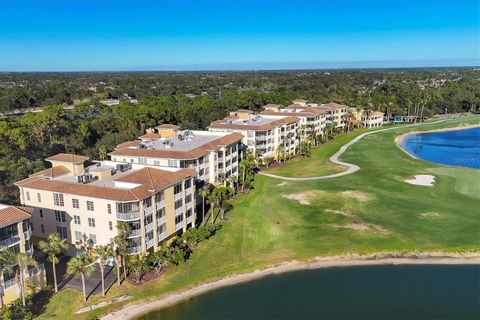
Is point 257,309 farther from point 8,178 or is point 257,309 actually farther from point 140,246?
point 8,178

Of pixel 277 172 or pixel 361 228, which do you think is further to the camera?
pixel 277 172

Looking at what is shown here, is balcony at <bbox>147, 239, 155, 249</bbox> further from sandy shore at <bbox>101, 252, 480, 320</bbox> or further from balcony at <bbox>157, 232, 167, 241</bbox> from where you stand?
sandy shore at <bbox>101, 252, 480, 320</bbox>

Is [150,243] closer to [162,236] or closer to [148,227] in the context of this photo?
[148,227]

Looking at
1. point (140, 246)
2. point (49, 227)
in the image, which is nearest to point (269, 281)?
point (140, 246)

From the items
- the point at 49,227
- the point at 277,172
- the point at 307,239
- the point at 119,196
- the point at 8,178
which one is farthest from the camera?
the point at 277,172

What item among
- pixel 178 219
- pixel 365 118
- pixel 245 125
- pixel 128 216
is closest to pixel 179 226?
pixel 178 219

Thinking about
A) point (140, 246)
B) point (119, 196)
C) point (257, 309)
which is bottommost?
point (257, 309)

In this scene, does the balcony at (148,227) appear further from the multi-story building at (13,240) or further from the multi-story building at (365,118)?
the multi-story building at (365,118)
